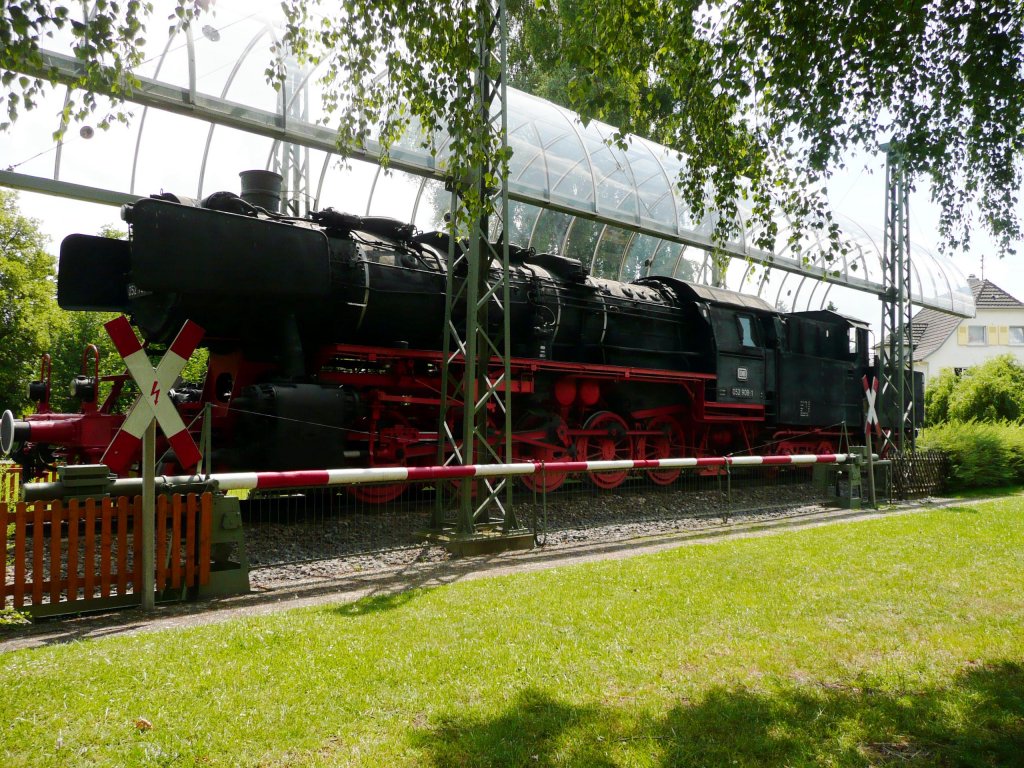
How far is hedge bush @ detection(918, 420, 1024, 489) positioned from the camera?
1566cm

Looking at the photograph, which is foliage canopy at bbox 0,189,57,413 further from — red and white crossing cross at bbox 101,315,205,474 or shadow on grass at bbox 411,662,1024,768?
shadow on grass at bbox 411,662,1024,768

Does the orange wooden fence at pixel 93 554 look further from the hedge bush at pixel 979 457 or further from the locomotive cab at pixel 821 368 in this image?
the hedge bush at pixel 979 457

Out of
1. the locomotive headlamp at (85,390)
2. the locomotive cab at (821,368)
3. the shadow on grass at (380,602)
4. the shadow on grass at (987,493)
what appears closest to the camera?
the shadow on grass at (380,602)

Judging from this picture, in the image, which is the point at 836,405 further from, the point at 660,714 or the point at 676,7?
the point at 660,714

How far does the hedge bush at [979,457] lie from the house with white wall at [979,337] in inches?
989

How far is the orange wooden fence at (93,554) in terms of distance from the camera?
4789 mm

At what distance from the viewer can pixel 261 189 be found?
30.6 ft

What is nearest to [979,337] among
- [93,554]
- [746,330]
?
[746,330]

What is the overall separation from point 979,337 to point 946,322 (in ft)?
5.71

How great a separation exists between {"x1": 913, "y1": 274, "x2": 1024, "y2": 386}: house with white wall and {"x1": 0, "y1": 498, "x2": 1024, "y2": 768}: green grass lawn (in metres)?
38.9

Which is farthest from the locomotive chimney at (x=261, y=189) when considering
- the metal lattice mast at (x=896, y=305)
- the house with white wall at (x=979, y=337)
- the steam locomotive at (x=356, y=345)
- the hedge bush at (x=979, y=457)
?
the house with white wall at (x=979, y=337)

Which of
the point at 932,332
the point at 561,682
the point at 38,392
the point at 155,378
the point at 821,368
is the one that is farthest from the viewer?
the point at 932,332

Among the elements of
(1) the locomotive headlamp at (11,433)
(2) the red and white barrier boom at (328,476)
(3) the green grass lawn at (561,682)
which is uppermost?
(1) the locomotive headlamp at (11,433)

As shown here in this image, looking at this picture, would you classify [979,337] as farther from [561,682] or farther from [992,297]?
[561,682]
